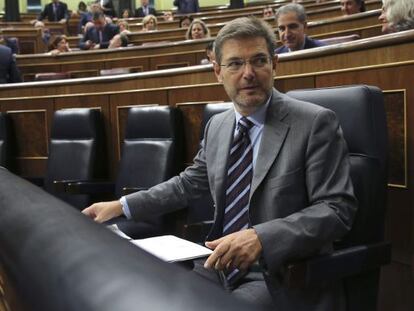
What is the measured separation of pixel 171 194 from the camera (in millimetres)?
912

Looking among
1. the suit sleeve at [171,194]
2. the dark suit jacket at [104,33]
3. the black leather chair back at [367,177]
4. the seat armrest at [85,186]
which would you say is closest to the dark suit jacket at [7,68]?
the seat armrest at [85,186]

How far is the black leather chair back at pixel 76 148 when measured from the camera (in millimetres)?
1592

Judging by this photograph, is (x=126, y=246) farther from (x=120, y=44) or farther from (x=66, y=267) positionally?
(x=120, y=44)

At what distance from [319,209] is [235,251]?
117 mm

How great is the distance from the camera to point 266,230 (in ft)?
2.23

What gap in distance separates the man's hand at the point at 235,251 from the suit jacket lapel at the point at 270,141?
0.31ft

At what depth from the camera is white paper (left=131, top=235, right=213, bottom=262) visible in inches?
28.5

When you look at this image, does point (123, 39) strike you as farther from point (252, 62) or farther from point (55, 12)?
point (252, 62)

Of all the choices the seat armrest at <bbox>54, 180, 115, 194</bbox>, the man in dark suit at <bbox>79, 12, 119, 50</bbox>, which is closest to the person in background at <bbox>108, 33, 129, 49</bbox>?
the man in dark suit at <bbox>79, 12, 119, 50</bbox>

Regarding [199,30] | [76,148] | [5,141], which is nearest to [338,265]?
[76,148]

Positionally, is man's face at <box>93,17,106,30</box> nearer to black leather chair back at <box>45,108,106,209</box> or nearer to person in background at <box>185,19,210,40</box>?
person in background at <box>185,19,210,40</box>

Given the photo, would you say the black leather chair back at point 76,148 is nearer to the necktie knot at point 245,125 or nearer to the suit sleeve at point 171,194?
the suit sleeve at point 171,194

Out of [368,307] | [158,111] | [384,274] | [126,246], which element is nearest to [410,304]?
[384,274]

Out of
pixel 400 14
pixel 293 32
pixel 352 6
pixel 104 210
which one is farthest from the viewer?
pixel 352 6
